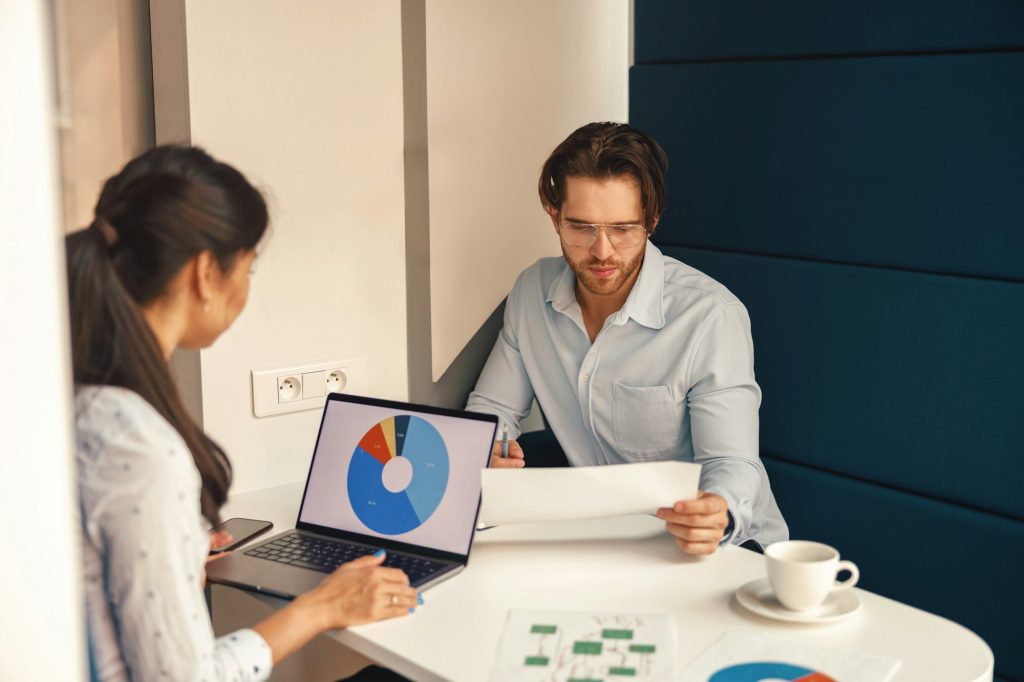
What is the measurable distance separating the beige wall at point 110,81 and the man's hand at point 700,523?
1013mm

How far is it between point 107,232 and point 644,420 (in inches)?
41.4

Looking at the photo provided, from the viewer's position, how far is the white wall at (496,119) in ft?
6.59

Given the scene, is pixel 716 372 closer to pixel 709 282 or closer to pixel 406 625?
pixel 709 282

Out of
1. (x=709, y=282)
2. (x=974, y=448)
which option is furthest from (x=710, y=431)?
(x=974, y=448)

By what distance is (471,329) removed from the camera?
212cm

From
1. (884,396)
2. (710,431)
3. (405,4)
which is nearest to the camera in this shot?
(710,431)

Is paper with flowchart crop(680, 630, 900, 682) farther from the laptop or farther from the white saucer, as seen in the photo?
the laptop

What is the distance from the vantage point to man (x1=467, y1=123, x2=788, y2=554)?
173 centimetres

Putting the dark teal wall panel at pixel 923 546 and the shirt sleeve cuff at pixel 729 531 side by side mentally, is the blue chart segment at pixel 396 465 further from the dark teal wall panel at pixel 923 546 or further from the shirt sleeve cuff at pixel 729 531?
the dark teal wall panel at pixel 923 546

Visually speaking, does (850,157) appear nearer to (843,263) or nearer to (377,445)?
(843,263)

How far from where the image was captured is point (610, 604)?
1238 mm

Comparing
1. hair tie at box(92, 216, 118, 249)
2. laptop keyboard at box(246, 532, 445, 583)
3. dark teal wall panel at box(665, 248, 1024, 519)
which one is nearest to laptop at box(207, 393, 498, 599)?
laptop keyboard at box(246, 532, 445, 583)

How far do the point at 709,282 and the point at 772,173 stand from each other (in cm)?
27

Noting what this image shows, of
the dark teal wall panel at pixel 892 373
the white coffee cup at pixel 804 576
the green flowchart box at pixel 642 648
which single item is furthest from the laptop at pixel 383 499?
the dark teal wall panel at pixel 892 373
